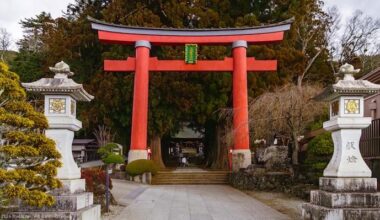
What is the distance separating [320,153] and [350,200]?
21.0 ft

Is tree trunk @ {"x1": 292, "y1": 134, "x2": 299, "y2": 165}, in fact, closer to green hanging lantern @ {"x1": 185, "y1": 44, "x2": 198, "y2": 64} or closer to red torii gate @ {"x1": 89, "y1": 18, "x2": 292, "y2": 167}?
red torii gate @ {"x1": 89, "y1": 18, "x2": 292, "y2": 167}

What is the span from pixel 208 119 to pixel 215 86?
271 centimetres

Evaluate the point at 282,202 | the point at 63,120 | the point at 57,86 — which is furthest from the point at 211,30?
the point at 63,120

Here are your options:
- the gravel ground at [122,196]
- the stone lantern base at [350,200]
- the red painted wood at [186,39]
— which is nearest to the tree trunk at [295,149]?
the gravel ground at [122,196]

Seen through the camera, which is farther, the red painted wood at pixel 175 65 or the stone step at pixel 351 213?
the red painted wood at pixel 175 65

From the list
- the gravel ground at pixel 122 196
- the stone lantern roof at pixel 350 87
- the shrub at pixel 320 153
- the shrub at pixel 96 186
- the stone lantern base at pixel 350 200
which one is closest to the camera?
the stone lantern base at pixel 350 200

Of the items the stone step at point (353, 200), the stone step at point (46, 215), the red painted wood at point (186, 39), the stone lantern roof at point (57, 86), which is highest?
the red painted wood at point (186, 39)

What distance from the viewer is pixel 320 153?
15.6 m

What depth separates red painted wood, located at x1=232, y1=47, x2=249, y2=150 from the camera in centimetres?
2345

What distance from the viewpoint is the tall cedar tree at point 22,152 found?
765 cm

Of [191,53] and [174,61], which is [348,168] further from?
[174,61]

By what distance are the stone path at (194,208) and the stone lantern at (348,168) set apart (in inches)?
93.5

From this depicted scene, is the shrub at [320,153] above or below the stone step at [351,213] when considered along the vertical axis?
above

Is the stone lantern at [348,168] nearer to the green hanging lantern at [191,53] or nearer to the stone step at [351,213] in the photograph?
the stone step at [351,213]
